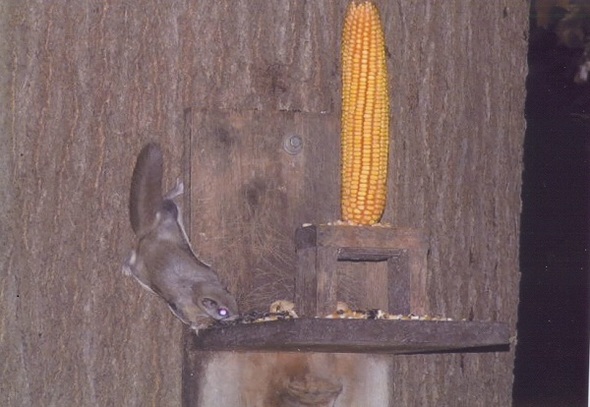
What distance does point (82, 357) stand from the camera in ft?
8.95

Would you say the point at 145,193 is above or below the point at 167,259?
above

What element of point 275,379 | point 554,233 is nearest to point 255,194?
point 275,379

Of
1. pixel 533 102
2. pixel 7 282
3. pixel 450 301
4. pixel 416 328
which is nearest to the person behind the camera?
pixel 416 328

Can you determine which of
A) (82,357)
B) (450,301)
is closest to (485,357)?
(450,301)

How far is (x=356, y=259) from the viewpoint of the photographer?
8.84ft

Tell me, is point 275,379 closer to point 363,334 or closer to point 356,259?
point 356,259

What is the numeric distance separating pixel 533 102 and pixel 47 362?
1.35m

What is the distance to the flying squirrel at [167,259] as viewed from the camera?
2666mm

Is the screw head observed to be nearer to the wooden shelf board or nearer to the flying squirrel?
the flying squirrel

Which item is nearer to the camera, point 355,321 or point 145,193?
point 355,321

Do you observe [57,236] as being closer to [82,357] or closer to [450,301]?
[82,357]

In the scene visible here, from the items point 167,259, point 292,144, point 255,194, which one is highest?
point 292,144

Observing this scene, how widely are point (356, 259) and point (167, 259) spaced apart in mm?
382

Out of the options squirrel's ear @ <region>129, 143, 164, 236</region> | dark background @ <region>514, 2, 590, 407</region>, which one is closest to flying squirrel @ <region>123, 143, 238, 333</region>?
squirrel's ear @ <region>129, 143, 164, 236</region>
